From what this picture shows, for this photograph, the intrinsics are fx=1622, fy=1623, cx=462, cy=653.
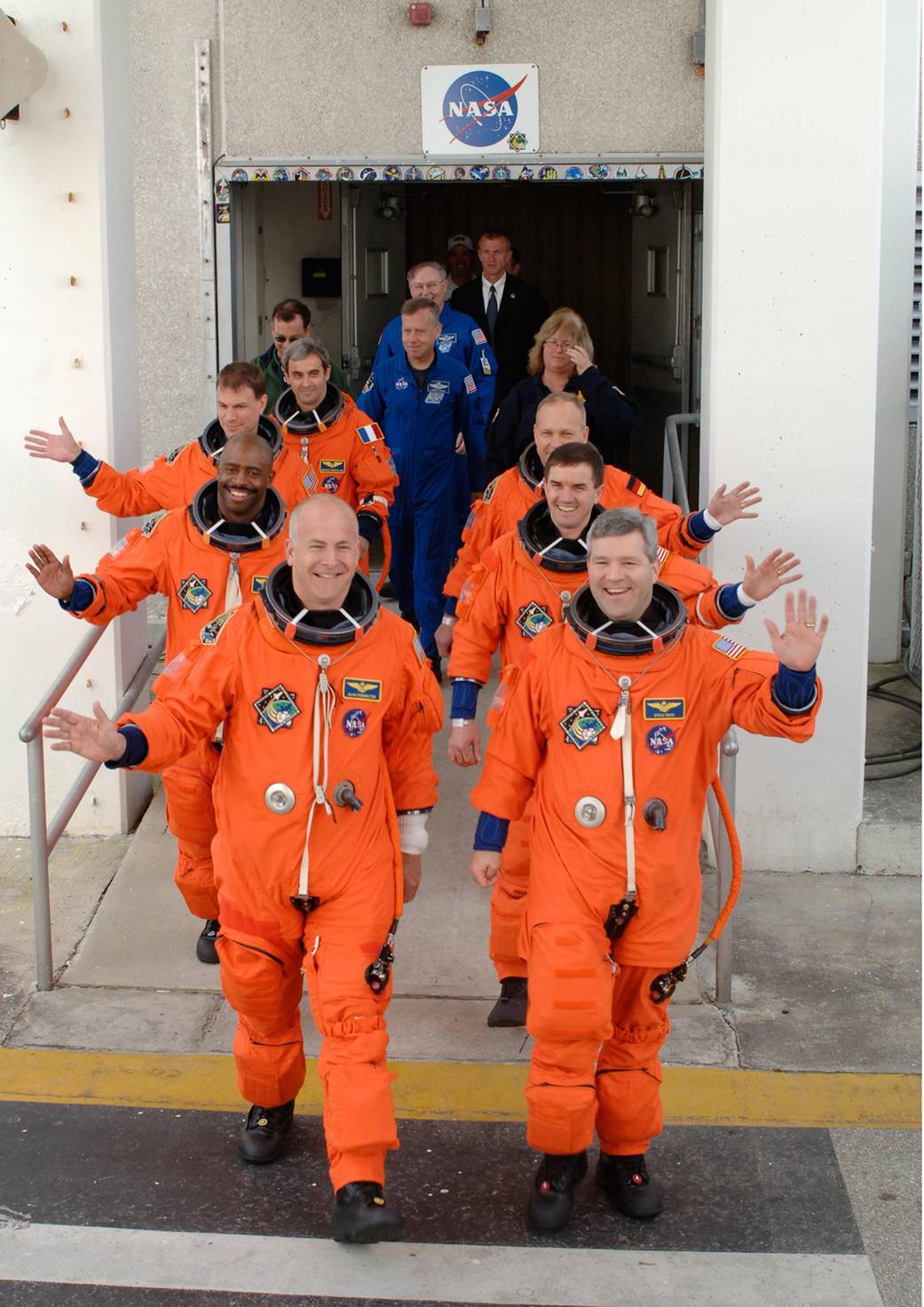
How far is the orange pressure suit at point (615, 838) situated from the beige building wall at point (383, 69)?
517 cm

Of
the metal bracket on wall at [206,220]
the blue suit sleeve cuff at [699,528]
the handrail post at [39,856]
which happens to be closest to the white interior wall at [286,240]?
the metal bracket on wall at [206,220]

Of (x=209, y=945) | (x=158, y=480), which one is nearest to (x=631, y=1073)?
(x=209, y=945)

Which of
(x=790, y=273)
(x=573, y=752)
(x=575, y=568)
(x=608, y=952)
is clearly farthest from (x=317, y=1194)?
(x=790, y=273)

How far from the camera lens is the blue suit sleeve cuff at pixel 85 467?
6.49 metres

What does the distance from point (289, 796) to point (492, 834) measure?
629 millimetres

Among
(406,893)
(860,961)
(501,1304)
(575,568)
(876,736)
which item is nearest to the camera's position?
(501,1304)

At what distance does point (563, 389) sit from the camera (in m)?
6.86

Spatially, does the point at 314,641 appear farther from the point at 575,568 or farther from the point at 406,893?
the point at 575,568

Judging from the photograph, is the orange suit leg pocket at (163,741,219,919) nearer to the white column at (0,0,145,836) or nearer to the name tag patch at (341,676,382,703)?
the name tag patch at (341,676,382,703)

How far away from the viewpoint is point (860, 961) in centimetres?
609

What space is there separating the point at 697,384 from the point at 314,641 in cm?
646

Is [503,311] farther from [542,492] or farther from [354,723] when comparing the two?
[354,723]

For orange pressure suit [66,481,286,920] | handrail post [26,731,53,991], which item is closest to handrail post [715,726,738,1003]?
orange pressure suit [66,481,286,920]

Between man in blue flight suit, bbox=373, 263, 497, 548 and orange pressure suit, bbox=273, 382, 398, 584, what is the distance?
1113mm
